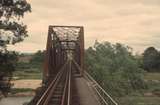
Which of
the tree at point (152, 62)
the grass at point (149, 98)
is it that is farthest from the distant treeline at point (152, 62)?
the grass at point (149, 98)

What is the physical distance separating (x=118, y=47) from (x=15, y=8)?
212ft

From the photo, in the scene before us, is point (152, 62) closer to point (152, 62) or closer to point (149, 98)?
point (152, 62)

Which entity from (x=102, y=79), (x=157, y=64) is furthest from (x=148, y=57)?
(x=102, y=79)

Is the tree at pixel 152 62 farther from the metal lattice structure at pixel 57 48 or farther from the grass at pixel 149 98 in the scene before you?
the metal lattice structure at pixel 57 48

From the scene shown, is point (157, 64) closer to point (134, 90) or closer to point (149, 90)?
point (149, 90)

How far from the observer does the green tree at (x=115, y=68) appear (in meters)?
64.9

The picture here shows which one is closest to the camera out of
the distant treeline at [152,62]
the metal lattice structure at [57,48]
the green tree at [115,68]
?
the metal lattice structure at [57,48]

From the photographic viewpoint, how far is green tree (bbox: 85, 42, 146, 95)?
64.9m

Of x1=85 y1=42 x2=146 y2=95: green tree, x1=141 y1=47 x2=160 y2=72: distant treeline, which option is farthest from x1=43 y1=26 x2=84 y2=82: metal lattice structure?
x1=141 y1=47 x2=160 y2=72: distant treeline

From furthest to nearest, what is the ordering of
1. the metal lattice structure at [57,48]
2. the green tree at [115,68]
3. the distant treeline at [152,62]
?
the distant treeline at [152,62]
the green tree at [115,68]
the metal lattice structure at [57,48]

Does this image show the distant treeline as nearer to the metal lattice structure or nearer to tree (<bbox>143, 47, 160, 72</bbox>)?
tree (<bbox>143, 47, 160, 72</bbox>)

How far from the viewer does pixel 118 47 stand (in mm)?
92438

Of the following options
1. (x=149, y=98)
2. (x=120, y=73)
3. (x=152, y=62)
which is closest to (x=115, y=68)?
(x=120, y=73)

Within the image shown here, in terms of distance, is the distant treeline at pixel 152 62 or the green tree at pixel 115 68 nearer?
the green tree at pixel 115 68
